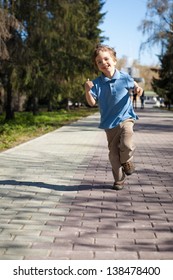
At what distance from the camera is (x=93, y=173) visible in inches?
290

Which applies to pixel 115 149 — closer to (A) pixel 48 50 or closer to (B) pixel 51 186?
(B) pixel 51 186

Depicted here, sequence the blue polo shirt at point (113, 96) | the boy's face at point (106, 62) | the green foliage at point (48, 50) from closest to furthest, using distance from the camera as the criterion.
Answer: the boy's face at point (106, 62) < the blue polo shirt at point (113, 96) < the green foliage at point (48, 50)

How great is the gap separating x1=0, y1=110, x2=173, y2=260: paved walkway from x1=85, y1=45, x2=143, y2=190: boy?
69 centimetres

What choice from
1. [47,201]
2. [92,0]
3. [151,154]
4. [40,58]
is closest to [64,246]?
[47,201]

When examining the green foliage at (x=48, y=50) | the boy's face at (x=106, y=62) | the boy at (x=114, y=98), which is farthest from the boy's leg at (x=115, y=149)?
the green foliage at (x=48, y=50)

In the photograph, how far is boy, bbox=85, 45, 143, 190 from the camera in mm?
5559

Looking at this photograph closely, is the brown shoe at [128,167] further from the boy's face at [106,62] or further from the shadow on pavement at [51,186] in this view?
the boy's face at [106,62]

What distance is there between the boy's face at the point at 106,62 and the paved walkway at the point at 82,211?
1.62 meters

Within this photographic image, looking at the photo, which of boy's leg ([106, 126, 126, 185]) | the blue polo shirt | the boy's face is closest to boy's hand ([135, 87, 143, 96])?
the blue polo shirt

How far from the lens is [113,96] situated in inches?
221

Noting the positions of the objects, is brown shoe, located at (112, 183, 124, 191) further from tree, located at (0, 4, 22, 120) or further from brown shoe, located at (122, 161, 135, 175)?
tree, located at (0, 4, 22, 120)

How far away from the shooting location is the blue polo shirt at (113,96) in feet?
18.5
